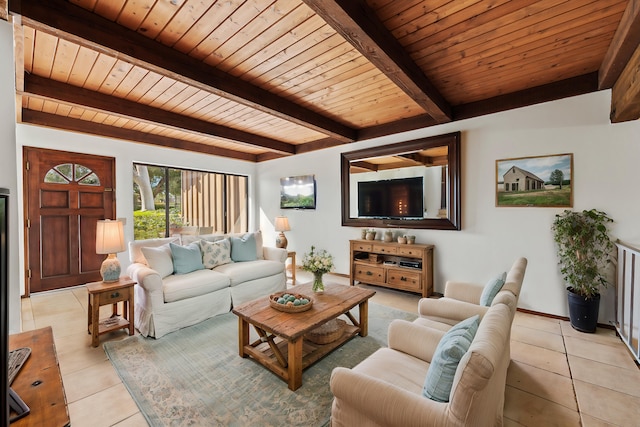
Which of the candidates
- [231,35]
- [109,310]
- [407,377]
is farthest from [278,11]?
[109,310]

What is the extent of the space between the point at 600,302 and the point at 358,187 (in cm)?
324

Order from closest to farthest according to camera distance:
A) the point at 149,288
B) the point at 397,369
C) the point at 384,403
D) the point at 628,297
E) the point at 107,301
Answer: the point at 384,403, the point at 397,369, the point at 628,297, the point at 107,301, the point at 149,288

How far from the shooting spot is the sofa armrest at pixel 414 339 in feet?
5.37

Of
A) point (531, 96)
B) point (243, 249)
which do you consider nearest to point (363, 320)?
point (243, 249)

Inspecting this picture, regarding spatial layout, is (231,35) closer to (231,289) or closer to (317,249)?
(231,289)

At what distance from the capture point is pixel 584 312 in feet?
9.03

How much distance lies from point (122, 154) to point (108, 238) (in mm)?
2503

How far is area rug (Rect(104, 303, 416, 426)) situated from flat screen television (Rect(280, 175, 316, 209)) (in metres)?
3.13

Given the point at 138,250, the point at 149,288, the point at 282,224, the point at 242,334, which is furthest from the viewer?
the point at 282,224

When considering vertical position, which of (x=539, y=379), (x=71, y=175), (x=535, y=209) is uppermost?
(x=71, y=175)

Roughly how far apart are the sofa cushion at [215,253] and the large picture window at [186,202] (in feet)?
6.65

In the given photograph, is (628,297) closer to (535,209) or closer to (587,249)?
(587,249)

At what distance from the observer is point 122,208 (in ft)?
15.0

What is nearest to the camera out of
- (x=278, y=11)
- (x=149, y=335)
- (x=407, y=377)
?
(x=407, y=377)
